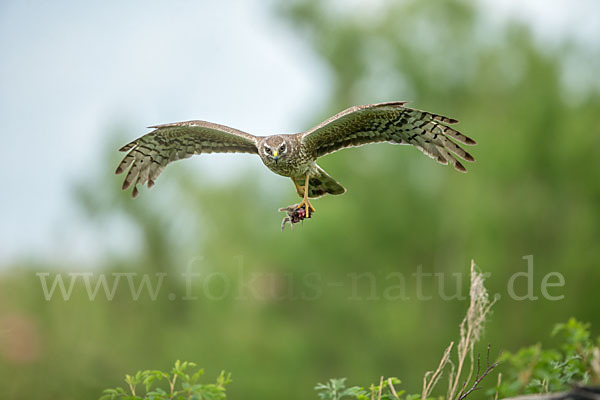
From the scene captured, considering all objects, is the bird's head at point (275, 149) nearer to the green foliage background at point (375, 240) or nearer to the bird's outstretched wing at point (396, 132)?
the bird's outstretched wing at point (396, 132)

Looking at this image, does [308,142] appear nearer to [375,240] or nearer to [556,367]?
[556,367]

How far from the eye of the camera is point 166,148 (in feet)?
21.2

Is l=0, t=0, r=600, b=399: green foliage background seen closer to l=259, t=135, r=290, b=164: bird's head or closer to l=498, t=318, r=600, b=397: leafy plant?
l=259, t=135, r=290, b=164: bird's head

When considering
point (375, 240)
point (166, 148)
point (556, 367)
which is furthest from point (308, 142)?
point (375, 240)

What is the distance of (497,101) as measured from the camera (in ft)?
63.9

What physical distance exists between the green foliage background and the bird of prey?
789 cm

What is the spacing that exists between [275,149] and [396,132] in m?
1.11

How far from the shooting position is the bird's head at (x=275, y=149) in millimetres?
5781

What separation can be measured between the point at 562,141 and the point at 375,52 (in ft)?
24.5

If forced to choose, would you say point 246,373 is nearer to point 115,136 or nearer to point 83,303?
point 83,303

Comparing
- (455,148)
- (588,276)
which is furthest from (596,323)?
(455,148)

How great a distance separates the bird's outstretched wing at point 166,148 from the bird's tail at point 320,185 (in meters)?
0.58

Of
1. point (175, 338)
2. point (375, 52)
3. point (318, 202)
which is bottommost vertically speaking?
point (175, 338)

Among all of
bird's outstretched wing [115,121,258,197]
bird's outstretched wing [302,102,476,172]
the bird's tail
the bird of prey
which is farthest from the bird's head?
the bird's tail
